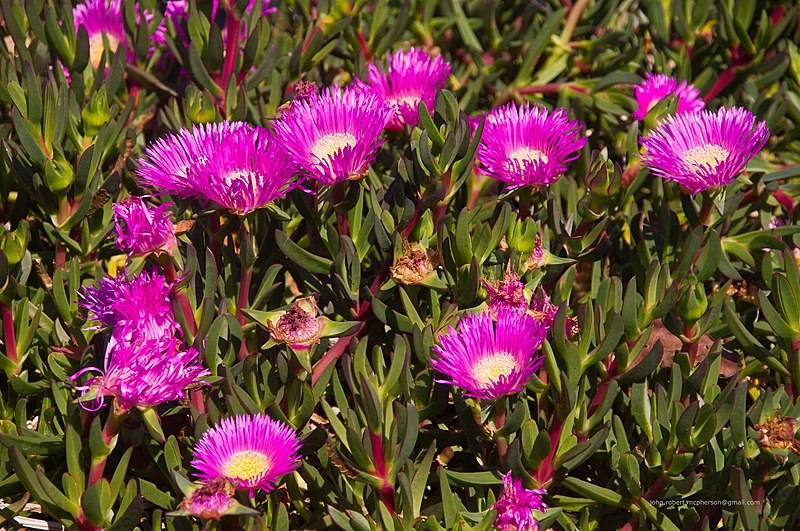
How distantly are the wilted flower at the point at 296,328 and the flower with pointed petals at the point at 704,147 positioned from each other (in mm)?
575

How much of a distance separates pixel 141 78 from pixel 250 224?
0.58 metres

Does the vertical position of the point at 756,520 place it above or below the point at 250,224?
below

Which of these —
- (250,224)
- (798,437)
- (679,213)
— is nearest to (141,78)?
(250,224)

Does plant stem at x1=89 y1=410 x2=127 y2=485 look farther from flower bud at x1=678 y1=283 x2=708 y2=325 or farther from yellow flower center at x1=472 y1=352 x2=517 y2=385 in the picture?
flower bud at x1=678 y1=283 x2=708 y2=325

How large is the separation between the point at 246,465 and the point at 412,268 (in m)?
0.37

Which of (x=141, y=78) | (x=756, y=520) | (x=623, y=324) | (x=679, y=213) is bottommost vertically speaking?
(x=756, y=520)

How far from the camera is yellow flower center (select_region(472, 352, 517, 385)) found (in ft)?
3.81

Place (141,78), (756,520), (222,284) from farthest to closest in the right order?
(141,78)
(222,284)
(756,520)

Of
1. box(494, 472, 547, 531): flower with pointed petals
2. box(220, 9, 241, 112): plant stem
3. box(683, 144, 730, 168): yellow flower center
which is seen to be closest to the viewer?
box(494, 472, 547, 531): flower with pointed petals

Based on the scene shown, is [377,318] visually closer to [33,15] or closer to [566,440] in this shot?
[566,440]

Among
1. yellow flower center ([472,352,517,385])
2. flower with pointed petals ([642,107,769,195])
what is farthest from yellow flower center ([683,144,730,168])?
yellow flower center ([472,352,517,385])

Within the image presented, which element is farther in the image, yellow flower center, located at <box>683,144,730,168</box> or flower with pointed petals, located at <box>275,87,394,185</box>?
yellow flower center, located at <box>683,144,730,168</box>

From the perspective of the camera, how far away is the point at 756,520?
3.73 ft

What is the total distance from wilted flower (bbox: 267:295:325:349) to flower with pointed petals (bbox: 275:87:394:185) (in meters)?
0.19
